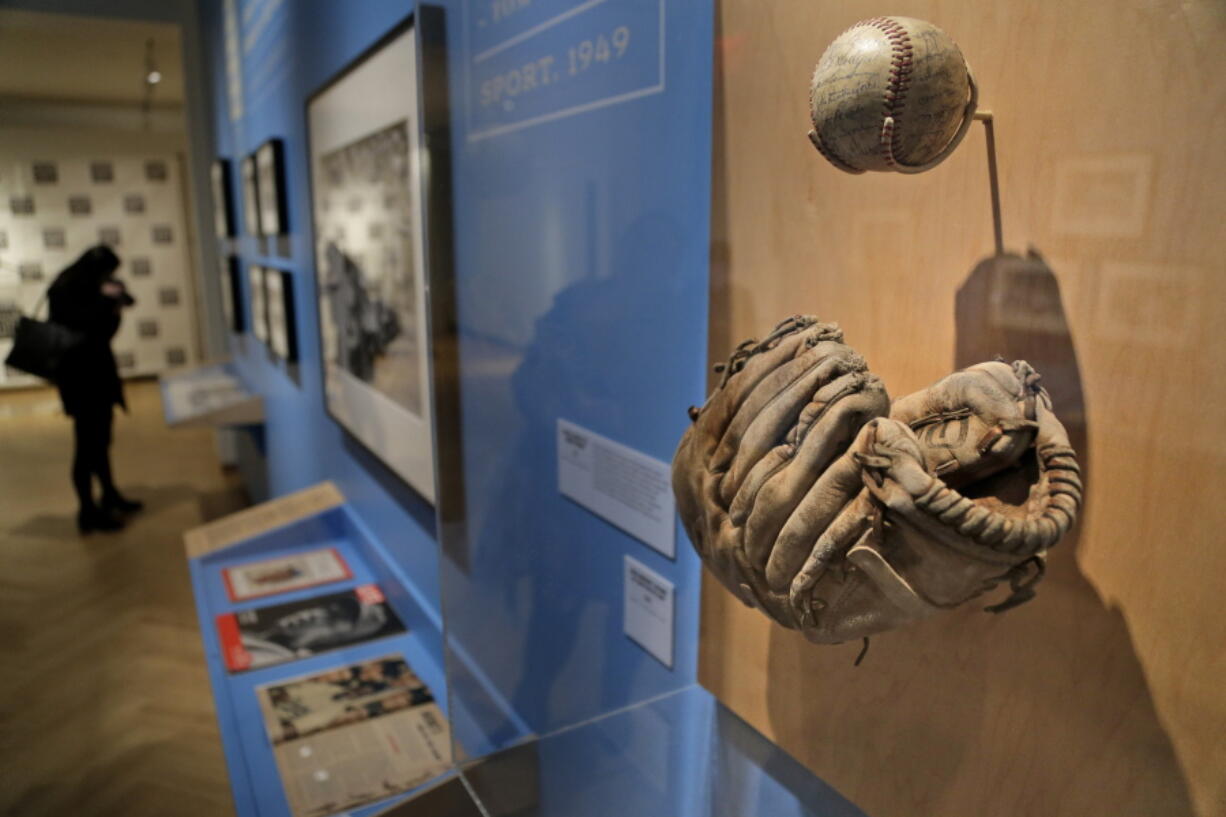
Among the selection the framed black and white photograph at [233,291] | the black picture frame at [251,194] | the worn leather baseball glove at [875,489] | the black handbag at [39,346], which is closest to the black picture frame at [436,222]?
the worn leather baseball glove at [875,489]

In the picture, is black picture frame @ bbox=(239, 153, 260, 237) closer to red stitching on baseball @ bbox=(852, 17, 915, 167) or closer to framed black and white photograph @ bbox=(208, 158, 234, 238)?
framed black and white photograph @ bbox=(208, 158, 234, 238)

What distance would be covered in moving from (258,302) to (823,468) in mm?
4370

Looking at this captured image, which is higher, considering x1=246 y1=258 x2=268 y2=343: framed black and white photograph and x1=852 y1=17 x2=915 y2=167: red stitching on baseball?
x1=852 y1=17 x2=915 y2=167: red stitching on baseball

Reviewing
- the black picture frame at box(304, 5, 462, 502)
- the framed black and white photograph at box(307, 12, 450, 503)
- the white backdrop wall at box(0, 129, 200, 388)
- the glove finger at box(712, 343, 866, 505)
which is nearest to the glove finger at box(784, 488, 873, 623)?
the glove finger at box(712, 343, 866, 505)

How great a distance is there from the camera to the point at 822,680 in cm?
96

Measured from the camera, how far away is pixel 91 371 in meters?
4.30

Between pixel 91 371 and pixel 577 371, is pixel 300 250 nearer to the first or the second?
pixel 91 371

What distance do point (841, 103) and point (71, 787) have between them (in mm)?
2810

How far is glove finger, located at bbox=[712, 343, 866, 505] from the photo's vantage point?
0.69m

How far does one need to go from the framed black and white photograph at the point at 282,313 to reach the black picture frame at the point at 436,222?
1.57 metres

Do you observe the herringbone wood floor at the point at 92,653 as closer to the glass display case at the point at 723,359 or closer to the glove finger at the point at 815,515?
the glass display case at the point at 723,359

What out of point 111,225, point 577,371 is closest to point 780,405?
point 577,371

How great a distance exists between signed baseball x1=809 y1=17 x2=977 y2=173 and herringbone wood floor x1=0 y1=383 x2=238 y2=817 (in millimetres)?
2270

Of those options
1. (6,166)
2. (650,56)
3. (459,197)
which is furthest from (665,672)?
(6,166)
